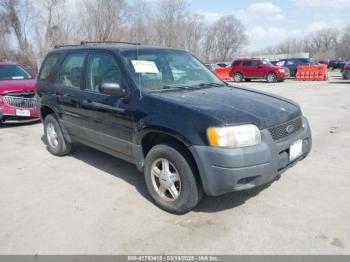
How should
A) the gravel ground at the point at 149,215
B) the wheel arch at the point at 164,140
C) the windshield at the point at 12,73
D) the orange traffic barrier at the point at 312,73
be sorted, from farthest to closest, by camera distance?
the orange traffic barrier at the point at 312,73 → the windshield at the point at 12,73 → the wheel arch at the point at 164,140 → the gravel ground at the point at 149,215

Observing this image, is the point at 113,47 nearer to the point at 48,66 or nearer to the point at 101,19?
the point at 48,66

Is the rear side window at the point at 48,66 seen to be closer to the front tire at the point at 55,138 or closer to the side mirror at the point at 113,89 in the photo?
the front tire at the point at 55,138

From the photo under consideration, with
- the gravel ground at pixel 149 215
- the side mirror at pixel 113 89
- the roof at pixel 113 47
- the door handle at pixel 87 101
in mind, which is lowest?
the gravel ground at pixel 149 215

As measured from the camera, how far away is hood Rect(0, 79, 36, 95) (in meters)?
7.70

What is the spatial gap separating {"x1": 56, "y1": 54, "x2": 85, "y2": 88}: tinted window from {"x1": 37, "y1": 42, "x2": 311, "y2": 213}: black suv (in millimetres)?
16

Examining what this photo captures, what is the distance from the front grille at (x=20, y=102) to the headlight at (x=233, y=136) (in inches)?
252

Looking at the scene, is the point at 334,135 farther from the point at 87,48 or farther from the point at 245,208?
the point at 87,48

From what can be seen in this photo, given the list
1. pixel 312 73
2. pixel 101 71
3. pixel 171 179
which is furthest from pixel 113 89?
pixel 312 73

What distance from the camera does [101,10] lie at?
29609 mm

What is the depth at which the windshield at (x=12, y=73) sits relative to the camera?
344 inches

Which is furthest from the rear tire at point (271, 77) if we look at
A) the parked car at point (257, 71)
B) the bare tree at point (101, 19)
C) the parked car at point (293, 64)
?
the bare tree at point (101, 19)

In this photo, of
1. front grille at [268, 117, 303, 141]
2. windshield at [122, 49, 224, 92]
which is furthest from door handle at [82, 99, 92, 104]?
front grille at [268, 117, 303, 141]

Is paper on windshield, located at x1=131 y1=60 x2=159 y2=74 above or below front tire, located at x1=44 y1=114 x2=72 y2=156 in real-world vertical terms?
above

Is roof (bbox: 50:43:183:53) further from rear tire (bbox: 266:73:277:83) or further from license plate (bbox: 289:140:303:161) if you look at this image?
rear tire (bbox: 266:73:277:83)
